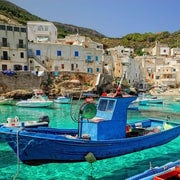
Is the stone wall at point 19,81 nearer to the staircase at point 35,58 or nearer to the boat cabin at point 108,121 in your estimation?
the staircase at point 35,58

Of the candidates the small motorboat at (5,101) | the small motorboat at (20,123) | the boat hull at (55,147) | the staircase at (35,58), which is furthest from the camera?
the staircase at (35,58)

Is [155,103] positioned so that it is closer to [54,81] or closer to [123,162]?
[54,81]

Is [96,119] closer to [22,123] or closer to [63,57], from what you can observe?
[22,123]

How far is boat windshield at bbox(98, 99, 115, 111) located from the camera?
12.8 metres

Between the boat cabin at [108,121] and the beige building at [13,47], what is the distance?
34.4 meters

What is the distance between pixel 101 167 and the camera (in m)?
11.7

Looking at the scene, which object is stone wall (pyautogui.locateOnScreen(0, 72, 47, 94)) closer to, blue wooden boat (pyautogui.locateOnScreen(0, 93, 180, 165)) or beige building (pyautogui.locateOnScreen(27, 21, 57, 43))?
beige building (pyautogui.locateOnScreen(27, 21, 57, 43))

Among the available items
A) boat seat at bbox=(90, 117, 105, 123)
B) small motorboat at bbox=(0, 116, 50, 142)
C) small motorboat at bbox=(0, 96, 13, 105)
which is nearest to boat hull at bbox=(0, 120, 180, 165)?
boat seat at bbox=(90, 117, 105, 123)

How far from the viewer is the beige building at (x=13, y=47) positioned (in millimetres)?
44562

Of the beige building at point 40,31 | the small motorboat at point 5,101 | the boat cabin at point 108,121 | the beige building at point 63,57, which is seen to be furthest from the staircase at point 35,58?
the boat cabin at point 108,121

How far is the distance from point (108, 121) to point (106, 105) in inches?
33.2

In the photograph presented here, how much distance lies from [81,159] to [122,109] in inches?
117

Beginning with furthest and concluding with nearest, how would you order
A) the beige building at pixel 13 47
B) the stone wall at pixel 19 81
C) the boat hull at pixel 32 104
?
the beige building at pixel 13 47 < the stone wall at pixel 19 81 < the boat hull at pixel 32 104

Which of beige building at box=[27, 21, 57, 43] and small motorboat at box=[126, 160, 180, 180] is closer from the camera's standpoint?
small motorboat at box=[126, 160, 180, 180]
